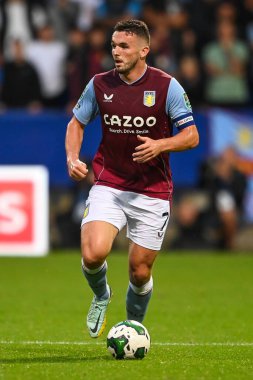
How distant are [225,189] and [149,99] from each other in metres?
9.47

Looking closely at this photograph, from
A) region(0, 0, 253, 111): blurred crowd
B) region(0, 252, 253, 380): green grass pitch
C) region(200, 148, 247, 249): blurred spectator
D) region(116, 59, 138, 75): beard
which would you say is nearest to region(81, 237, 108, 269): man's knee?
region(0, 252, 253, 380): green grass pitch

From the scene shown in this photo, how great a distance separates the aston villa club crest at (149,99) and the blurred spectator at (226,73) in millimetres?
9786

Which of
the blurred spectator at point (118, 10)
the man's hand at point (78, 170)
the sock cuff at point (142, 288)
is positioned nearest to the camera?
the man's hand at point (78, 170)

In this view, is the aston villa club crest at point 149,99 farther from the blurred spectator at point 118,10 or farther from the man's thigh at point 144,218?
the blurred spectator at point 118,10

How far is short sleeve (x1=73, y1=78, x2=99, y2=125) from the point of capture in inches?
342

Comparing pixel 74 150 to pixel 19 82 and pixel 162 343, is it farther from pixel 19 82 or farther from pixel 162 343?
pixel 19 82

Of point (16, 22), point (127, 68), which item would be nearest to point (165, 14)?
point (16, 22)

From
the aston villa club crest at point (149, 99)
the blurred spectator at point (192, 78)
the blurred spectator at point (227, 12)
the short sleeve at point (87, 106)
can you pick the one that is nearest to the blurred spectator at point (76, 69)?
the blurred spectator at point (192, 78)

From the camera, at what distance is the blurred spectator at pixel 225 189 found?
17672 millimetres

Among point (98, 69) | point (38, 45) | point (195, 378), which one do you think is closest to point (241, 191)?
point (98, 69)

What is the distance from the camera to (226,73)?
18.4 metres

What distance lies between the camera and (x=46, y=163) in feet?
59.3

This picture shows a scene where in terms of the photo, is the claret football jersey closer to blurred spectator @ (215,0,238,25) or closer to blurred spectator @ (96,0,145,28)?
blurred spectator @ (215,0,238,25)

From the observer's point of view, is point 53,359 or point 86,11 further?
point 86,11
